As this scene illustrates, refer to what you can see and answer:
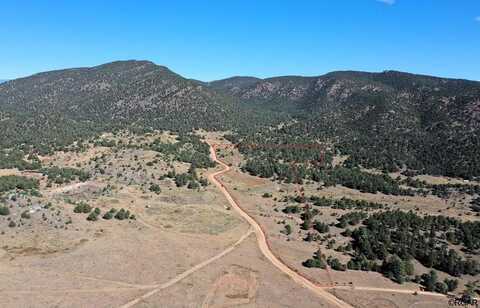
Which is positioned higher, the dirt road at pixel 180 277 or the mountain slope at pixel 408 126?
the mountain slope at pixel 408 126

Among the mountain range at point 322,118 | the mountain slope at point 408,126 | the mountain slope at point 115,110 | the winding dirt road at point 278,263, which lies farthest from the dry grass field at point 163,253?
the mountain slope at point 115,110

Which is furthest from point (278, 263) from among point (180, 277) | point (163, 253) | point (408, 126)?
point (408, 126)

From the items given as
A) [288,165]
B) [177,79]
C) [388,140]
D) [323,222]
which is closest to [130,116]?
[177,79]

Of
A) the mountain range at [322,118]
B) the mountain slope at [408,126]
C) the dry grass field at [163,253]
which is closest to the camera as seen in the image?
the dry grass field at [163,253]

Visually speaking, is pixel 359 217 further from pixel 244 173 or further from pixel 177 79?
pixel 177 79

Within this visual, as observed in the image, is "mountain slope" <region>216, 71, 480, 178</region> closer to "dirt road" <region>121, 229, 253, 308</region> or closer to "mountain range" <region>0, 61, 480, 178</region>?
"mountain range" <region>0, 61, 480, 178</region>

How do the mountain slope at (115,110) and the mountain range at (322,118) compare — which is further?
the mountain slope at (115,110)

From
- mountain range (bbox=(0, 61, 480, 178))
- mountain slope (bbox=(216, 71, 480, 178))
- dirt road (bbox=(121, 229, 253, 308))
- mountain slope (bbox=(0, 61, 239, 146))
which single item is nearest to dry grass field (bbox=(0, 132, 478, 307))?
dirt road (bbox=(121, 229, 253, 308))

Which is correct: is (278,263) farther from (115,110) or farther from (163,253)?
(115,110)

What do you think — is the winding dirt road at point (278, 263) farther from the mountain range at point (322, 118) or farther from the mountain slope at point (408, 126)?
the mountain range at point (322, 118)
